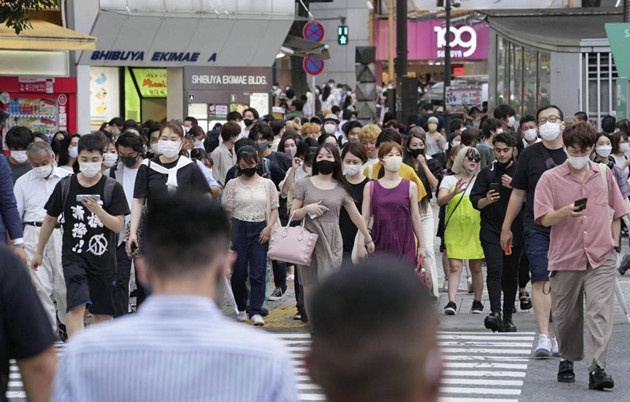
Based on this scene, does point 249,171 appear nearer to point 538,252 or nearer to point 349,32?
point 538,252

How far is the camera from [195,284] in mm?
2984

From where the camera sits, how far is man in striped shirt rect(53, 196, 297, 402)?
2865mm

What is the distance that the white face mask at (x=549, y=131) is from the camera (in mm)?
9852

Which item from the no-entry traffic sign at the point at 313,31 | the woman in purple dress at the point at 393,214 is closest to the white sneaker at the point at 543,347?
the woman in purple dress at the point at 393,214

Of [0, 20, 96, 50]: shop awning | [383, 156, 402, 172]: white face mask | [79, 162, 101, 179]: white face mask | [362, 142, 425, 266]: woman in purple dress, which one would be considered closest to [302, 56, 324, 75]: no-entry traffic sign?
[0, 20, 96, 50]: shop awning

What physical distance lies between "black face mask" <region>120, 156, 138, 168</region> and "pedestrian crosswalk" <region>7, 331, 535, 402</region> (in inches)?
62.2

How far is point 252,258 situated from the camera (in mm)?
12148

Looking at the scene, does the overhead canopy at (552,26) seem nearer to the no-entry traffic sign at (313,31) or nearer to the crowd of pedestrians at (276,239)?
the no-entry traffic sign at (313,31)

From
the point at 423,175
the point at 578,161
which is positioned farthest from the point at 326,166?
the point at 578,161

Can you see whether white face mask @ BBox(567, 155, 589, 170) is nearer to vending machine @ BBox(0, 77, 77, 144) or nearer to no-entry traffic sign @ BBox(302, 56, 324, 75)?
vending machine @ BBox(0, 77, 77, 144)

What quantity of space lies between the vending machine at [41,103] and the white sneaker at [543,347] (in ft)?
46.6

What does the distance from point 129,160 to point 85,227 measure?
1.97 meters

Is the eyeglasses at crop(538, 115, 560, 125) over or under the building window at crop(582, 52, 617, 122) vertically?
under

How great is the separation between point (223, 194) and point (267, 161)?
1907 mm
